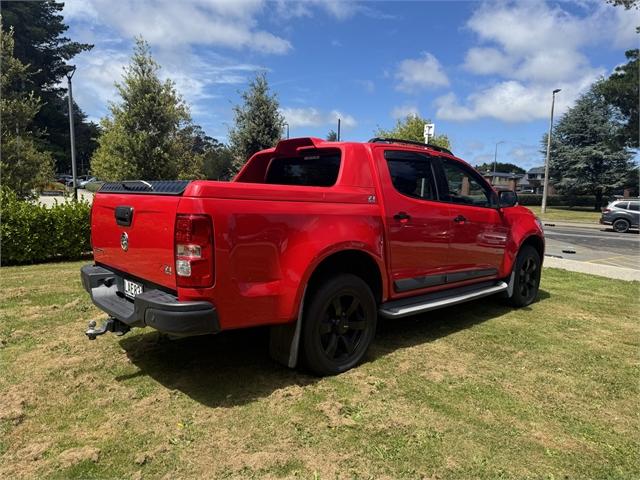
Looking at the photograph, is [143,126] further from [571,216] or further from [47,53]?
[47,53]

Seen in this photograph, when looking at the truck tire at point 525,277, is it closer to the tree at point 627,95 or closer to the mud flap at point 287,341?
the mud flap at point 287,341

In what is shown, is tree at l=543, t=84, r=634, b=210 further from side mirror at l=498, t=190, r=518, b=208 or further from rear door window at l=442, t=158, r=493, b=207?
rear door window at l=442, t=158, r=493, b=207

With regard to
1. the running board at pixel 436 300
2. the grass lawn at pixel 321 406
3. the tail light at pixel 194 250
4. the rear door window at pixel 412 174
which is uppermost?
the rear door window at pixel 412 174

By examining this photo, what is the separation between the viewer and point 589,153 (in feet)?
126

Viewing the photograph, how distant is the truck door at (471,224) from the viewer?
4949 millimetres

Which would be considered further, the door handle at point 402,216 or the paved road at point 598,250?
the paved road at point 598,250

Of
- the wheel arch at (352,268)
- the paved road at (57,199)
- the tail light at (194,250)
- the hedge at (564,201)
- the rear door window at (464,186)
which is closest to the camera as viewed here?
the tail light at (194,250)

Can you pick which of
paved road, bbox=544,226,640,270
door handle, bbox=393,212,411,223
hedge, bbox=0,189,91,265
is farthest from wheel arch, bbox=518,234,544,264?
hedge, bbox=0,189,91,265

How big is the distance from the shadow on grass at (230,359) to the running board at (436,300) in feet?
1.35

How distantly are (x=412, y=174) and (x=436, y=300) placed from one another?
1.26 m

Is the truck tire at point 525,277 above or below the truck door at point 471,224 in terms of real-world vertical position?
below

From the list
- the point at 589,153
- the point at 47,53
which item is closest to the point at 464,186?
the point at 589,153

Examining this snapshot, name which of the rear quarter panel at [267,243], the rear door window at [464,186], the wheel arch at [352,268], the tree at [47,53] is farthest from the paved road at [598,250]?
the tree at [47,53]

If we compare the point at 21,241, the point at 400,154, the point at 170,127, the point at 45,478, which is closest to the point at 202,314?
the point at 45,478
